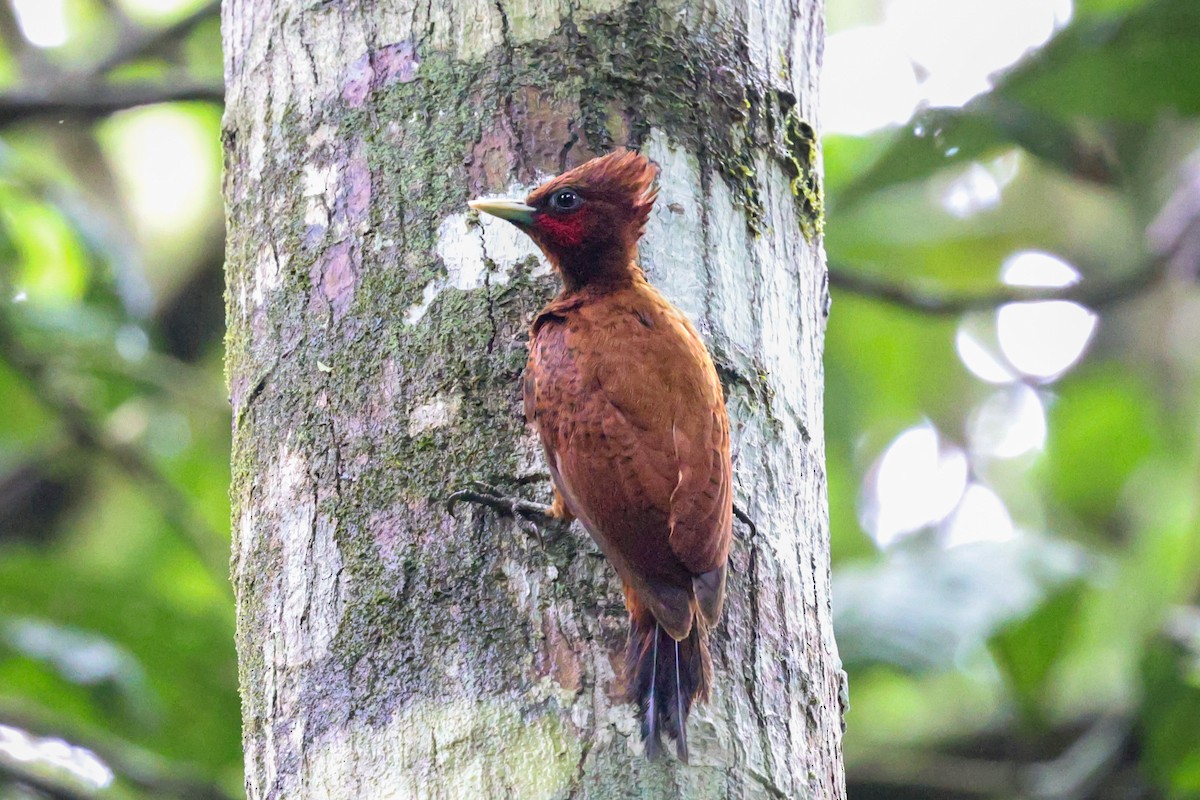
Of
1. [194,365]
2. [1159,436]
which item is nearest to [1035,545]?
[1159,436]

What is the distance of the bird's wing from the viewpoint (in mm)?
2229

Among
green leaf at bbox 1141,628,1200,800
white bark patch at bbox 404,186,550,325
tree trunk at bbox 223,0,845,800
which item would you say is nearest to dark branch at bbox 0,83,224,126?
tree trunk at bbox 223,0,845,800

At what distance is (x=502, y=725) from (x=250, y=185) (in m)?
1.20

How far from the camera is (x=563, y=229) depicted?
101 inches

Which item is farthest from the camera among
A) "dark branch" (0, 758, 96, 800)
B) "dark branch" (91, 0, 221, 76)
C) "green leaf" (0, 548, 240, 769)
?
"dark branch" (91, 0, 221, 76)

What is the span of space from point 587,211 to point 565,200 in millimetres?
66

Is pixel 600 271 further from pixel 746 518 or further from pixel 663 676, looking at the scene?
pixel 663 676

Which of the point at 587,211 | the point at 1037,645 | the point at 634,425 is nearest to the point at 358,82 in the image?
the point at 587,211

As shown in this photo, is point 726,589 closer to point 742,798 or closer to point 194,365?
point 742,798

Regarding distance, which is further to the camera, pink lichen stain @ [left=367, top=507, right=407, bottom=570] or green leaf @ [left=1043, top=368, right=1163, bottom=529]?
green leaf @ [left=1043, top=368, right=1163, bottom=529]

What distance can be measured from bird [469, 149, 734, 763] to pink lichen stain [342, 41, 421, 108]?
1.07ft

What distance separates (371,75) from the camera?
2.58 m

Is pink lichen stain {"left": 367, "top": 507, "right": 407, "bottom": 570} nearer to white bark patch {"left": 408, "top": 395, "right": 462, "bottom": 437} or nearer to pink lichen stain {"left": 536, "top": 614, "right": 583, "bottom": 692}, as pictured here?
white bark patch {"left": 408, "top": 395, "right": 462, "bottom": 437}

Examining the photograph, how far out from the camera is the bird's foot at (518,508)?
2.22 metres
